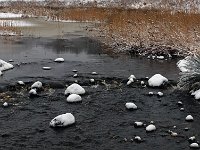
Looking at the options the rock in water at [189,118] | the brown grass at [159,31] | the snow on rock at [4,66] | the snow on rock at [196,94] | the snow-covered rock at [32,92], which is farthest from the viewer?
the brown grass at [159,31]

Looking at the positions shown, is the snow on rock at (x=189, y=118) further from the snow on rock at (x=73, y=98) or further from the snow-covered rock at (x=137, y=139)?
the snow on rock at (x=73, y=98)

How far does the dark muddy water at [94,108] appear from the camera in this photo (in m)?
6.82

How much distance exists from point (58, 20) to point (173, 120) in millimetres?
24216

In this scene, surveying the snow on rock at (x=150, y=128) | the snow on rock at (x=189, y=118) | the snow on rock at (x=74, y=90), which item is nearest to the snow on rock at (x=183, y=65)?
the snow on rock at (x=189, y=118)

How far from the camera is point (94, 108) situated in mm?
8570

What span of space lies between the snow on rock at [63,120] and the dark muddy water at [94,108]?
137 millimetres

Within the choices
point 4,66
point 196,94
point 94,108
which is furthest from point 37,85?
point 196,94

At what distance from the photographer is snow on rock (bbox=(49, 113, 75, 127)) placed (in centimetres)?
742

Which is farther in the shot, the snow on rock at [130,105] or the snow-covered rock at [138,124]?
the snow on rock at [130,105]

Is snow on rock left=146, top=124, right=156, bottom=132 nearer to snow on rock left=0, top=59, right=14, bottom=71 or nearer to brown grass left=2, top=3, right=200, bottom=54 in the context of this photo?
brown grass left=2, top=3, right=200, bottom=54

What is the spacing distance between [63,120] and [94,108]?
4.10 feet

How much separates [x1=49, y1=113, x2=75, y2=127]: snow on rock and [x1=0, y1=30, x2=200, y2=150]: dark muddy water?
0.45ft

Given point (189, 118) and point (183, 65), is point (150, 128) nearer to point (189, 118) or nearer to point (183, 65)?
point (189, 118)

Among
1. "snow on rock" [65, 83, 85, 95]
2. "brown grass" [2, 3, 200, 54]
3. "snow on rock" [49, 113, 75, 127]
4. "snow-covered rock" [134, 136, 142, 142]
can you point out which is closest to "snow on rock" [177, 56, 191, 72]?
"brown grass" [2, 3, 200, 54]
